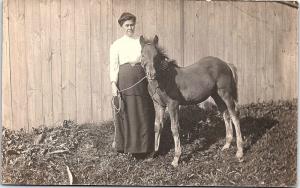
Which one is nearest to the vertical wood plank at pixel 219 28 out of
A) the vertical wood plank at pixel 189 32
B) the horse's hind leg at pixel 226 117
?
the vertical wood plank at pixel 189 32

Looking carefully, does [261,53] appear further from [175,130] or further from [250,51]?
[175,130]

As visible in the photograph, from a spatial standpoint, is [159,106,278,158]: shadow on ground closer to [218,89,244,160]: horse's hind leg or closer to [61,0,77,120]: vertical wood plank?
[218,89,244,160]: horse's hind leg

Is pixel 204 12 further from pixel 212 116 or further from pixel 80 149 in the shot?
pixel 80 149

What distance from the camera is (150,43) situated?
2535mm

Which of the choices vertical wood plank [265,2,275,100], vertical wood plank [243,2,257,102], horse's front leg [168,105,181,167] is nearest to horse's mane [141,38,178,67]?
horse's front leg [168,105,181,167]

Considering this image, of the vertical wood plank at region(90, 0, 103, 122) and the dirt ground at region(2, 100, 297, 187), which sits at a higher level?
the vertical wood plank at region(90, 0, 103, 122)

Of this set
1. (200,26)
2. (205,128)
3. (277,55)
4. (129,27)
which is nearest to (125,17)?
(129,27)

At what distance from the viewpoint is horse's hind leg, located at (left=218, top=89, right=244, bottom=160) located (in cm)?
260

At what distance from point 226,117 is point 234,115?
0.04 m

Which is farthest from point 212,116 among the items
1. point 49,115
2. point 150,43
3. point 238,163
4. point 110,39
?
point 49,115

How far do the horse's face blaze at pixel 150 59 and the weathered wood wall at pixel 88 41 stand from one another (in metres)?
0.08

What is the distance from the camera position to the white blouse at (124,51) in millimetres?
2535

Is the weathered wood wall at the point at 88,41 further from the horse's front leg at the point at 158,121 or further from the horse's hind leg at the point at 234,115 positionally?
the horse's front leg at the point at 158,121

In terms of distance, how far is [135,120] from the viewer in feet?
8.44
